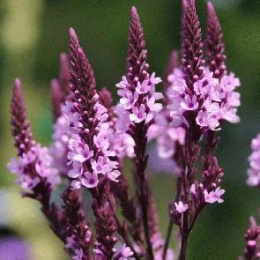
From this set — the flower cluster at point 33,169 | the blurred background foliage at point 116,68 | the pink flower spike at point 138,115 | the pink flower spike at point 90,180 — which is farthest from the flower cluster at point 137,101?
the blurred background foliage at point 116,68

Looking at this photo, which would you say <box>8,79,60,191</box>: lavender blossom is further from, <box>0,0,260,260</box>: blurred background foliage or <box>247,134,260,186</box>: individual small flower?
<box>0,0,260,260</box>: blurred background foliage

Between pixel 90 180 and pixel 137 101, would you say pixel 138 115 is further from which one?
pixel 90 180

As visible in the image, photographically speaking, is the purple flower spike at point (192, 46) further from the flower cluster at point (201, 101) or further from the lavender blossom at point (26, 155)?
the lavender blossom at point (26, 155)

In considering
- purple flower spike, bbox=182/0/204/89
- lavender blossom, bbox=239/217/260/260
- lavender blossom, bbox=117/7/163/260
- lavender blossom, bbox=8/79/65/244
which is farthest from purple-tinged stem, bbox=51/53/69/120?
lavender blossom, bbox=239/217/260/260

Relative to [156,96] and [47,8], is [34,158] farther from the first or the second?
[47,8]

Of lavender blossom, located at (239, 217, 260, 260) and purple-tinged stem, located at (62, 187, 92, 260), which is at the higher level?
purple-tinged stem, located at (62, 187, 92, 260)

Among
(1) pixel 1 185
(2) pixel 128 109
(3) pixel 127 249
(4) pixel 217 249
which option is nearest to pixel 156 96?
(2) pixel 128 109

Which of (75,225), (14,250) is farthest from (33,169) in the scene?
(14,250)

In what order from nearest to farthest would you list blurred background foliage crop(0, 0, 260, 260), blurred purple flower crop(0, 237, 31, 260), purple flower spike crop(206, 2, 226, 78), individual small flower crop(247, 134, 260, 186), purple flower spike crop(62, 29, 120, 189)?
purple flower spike crop(62, 29, 120, 189), purple flower spike crop(206, 2, 226, 78), individual small flower crop(247, 134, 260, 186), blurred purple flower crop(0, 237, 31, 260), blurred background foliage crop(0, 0, 260, 260)
